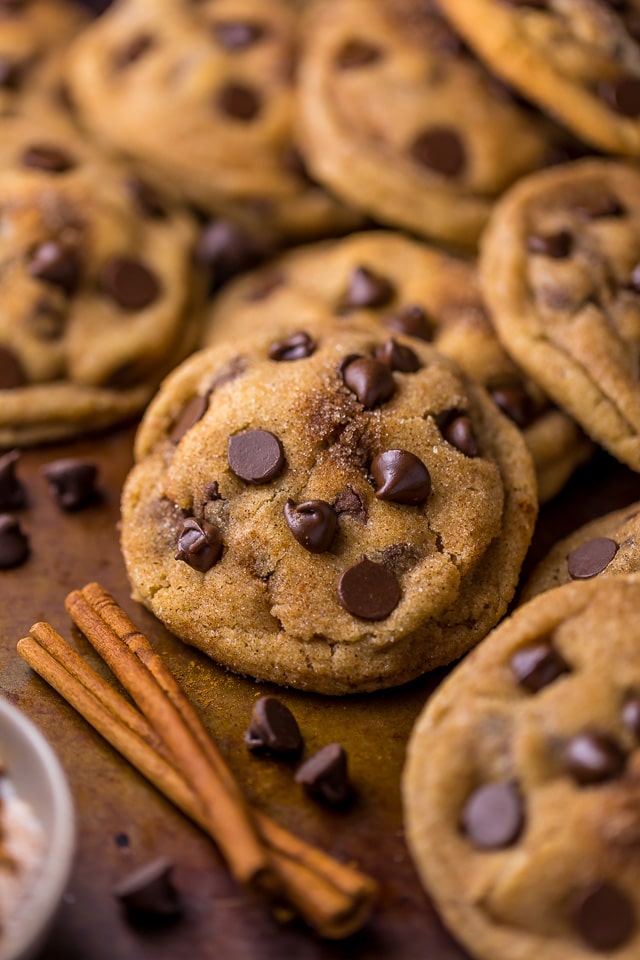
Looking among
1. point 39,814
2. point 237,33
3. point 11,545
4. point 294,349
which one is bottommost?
point 11,545

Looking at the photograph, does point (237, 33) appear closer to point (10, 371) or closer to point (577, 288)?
point (10, 371)

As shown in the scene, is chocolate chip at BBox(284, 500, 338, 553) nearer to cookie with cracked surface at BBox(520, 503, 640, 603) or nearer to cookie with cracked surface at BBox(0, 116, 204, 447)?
cookie with cracked surface at BBox(520, 503, 640, 603)

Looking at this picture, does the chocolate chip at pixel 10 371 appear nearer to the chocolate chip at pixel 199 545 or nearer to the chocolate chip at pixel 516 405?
the chocolate chip at pixel 199 545

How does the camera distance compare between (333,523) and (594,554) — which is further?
(594,554)

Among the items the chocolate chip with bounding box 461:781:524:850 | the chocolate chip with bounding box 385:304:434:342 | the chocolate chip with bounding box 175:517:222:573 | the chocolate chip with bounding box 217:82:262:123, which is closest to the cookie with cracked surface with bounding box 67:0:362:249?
the chocolate chip with bounding box 217:82:262:123

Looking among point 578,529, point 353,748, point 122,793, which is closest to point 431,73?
point 578,529

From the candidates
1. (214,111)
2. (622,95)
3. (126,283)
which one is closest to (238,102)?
(214,111)

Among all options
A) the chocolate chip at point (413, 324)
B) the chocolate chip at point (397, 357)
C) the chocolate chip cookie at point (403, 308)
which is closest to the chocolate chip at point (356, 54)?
the chocolate chip cookie at point (403, 308)
